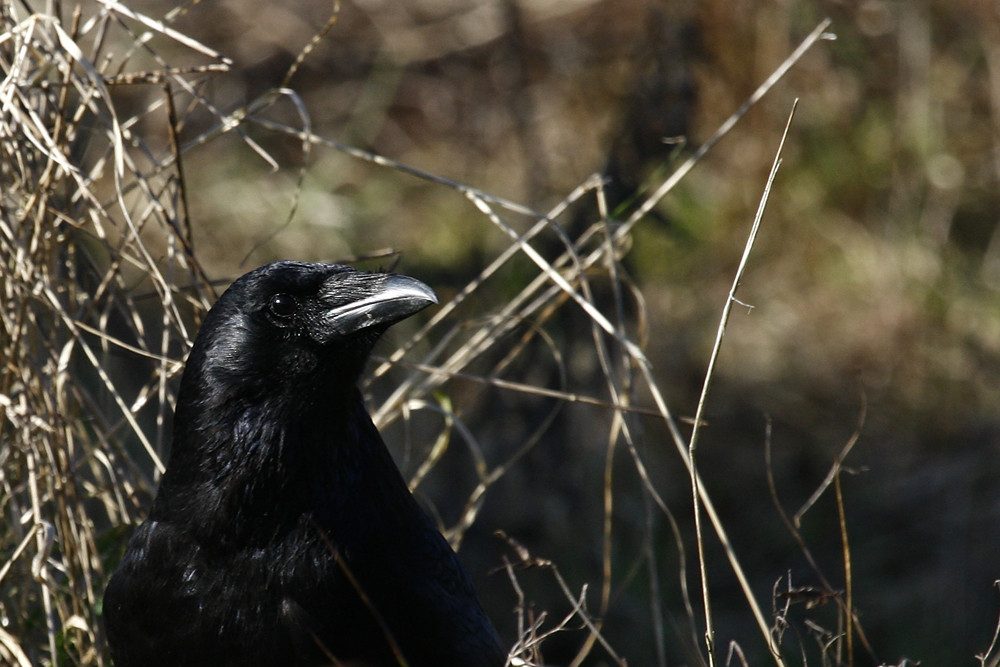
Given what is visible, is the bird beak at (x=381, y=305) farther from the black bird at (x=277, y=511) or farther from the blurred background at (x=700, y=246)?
the blurred background at (x=700, y=246)

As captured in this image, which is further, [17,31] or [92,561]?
[92,561]

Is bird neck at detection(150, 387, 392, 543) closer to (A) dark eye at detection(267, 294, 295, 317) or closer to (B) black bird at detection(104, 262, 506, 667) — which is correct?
(B) black bird at detection(104, 262, 506, 667)

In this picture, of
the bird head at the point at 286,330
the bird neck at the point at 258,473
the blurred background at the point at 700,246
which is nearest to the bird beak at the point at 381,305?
the bird head at the point at 286,330

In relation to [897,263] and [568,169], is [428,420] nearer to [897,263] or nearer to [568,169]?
[568,169]

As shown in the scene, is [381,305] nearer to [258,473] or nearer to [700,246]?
[258,473]

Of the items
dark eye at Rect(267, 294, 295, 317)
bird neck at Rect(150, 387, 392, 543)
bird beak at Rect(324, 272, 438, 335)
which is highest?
dark eye at Rect(267, 294, 295, 317)

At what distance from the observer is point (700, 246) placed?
6883 mm

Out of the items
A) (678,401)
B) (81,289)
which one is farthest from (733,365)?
(81,289)

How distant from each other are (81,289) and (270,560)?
1.15 meters

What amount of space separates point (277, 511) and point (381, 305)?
0.47 metres

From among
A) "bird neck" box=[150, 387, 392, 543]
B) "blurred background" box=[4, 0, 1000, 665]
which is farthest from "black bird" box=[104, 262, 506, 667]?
"blurred background" box=[4, 0, 1000, 665]

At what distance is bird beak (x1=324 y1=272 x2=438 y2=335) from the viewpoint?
2451 mm

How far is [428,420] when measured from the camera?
20.0ft

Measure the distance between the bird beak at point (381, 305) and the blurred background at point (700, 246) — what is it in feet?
7.39
